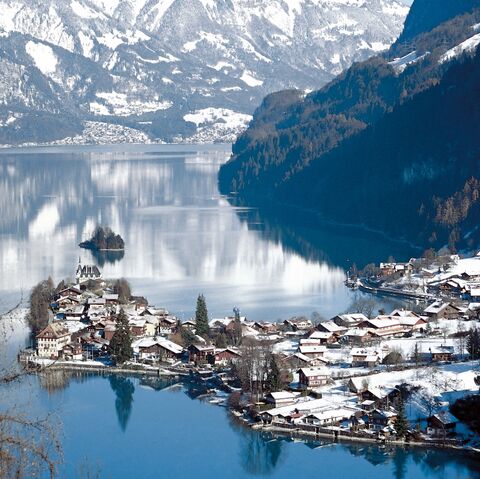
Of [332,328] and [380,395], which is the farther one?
[332,328]

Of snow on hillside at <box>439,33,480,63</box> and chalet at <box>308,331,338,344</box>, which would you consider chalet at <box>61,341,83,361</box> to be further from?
snow on hillside at <box>439,33,480,63</box>

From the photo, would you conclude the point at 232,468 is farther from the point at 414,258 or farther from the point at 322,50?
the point at 322,50

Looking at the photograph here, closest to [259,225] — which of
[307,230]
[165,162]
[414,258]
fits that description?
[307,230]

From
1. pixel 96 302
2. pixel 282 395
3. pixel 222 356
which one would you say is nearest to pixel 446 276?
pixel 96 302

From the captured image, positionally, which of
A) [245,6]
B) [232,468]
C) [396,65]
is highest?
[245,6]

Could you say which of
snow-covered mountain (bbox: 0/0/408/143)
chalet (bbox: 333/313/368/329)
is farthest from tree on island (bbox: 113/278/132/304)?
snow-covered mountain (bbox: 0/0/408/143)

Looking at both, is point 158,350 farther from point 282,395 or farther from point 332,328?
point 282,395

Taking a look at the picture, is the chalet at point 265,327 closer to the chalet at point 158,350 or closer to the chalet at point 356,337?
the chalet at point 356,337
